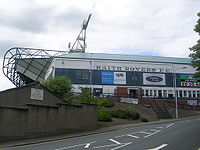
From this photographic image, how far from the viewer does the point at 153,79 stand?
54.3 metres

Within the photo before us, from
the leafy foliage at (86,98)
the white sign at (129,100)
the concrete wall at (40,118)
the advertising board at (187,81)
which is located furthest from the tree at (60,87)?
the advertising board at (187,81)

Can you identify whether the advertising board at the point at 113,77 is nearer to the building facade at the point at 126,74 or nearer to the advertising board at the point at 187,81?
the building facade at the point at 126,74

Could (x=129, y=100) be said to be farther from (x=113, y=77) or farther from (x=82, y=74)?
(x=82, y=74)

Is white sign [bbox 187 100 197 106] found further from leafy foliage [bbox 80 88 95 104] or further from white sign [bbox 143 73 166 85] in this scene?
leafy foliage [bbox 80 88 95 104]

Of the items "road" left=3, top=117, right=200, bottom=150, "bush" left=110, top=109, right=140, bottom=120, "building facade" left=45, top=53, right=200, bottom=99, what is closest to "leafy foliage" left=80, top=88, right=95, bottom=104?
"bush" left=110, top=109, right=140, bottom=120

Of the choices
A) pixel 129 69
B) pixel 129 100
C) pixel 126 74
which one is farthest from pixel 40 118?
pixel 129 69

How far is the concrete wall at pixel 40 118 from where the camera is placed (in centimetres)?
1319

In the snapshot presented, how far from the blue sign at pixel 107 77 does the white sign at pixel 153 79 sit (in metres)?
8.76

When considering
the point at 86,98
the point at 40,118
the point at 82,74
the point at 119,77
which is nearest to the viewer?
the point at 40,118

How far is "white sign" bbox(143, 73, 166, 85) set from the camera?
5406cm

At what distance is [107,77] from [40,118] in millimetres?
37506

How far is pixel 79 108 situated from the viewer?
703 inches

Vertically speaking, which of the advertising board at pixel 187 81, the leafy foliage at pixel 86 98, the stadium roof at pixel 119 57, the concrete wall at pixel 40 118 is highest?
the stadium roof at pixel 119 57

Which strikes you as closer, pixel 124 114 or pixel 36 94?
pixel 36 94
